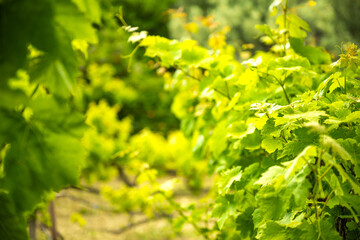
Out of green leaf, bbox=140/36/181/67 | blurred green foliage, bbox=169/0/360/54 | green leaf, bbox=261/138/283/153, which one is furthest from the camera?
blurred green foliage, bbox=169/0/360/54

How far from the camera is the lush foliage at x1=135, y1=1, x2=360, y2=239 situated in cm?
A: 63

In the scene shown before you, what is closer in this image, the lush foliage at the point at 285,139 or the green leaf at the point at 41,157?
the green leaf at the point at 41,157

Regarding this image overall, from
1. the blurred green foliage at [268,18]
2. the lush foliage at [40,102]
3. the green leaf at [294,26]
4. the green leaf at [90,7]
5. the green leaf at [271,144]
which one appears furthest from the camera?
the blurred green foliage at [268,18]

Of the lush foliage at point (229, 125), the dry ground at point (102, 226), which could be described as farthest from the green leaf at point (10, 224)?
the dry ground at point (102, 226)

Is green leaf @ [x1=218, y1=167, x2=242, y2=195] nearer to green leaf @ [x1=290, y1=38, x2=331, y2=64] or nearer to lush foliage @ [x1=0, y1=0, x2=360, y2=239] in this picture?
lush foliage @ [x1=0, y1=0, x2=360, y2=239]

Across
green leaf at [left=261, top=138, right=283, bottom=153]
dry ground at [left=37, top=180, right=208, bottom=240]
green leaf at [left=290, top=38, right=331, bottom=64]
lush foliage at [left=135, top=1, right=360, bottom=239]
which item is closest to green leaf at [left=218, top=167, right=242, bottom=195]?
lush foliage at [left=135, top=1, right=360, bottom=239]

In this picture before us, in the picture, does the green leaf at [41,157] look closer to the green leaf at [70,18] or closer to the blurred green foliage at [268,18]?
the green leaf at [70,18]

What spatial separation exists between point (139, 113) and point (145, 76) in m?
0.76

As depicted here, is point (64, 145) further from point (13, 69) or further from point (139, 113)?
point (139, 113)

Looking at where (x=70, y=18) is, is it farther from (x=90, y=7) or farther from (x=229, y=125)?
(x=229, y=125)

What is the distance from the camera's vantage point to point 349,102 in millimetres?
776

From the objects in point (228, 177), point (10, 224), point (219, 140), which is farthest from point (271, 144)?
point (10, 224)

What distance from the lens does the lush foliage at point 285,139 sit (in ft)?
2.08

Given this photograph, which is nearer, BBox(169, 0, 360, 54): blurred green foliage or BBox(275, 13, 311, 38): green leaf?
BBox(275, 13, 311, 38): green leaf
